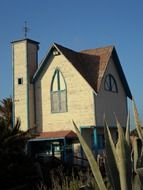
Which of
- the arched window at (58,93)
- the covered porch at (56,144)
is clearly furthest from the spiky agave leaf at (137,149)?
the arched window at (58,93)

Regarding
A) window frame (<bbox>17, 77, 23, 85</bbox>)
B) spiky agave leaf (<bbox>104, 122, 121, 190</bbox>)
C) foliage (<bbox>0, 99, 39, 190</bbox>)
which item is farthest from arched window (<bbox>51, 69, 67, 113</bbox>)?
spiky agave leaf (<bbox>104, 122, 121, 190</bbox>)

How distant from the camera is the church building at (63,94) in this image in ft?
83.6

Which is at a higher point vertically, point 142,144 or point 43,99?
point 43,99

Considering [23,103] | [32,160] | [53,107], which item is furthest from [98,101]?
[32,160]

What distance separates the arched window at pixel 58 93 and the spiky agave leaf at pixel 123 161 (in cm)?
2171

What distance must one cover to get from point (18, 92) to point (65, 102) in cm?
334

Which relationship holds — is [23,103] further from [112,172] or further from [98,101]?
[112,172]

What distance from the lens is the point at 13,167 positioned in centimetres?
1534

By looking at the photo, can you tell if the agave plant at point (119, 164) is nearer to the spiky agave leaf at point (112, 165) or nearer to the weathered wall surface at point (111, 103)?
the spiky agave leaf at point (112, 165)

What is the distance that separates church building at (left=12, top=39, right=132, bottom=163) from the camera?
1003 inches

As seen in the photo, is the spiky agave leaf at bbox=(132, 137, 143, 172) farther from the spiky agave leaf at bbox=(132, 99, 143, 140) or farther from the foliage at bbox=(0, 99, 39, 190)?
the foliage at bbox=(0, 99, 39, 190)

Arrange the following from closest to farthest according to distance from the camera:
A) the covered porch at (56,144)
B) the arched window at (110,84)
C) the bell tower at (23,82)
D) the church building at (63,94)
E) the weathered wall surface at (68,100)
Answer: the covered porch at (56,144) < the weathered wall surface at (68,100) < the church building at (63,94) < the bell tower at (23,82) < the arched window at (110,84)

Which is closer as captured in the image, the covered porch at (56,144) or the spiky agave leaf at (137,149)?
the spiky agave leaf at (137,149)

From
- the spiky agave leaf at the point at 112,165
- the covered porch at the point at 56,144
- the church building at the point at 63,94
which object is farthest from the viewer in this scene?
the church building at the point at 63,94
